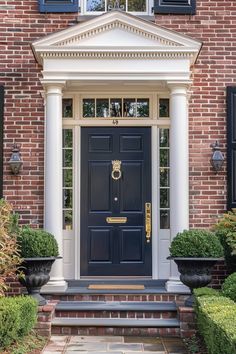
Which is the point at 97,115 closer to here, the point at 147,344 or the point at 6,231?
the point at 6,231

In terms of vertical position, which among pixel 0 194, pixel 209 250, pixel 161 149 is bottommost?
pixel 209 250

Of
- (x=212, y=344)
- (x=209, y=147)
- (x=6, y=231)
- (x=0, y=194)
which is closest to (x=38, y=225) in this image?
(x=0, y=194)

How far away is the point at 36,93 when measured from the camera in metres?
8.49

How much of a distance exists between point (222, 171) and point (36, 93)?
121 inches

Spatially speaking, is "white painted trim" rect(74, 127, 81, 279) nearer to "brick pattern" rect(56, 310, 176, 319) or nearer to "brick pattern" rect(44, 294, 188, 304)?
"brick pattern" rect(44, 294, 188, 304)

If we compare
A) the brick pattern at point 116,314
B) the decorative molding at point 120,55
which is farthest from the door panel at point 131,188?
the brick pattern at point 116,314

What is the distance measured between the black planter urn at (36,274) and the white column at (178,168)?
5.79 feet

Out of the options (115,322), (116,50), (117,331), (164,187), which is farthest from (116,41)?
(117,331)

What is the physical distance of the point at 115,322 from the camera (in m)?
7.18

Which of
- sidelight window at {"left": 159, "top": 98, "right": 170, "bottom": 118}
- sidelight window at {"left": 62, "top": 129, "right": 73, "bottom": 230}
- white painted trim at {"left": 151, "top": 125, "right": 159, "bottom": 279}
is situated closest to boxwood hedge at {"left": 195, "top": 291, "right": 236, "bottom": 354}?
→ white painted trim at {"left": 151, "top": 125, "right": 159, "bottom": 279}

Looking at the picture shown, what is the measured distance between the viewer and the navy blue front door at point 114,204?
8.54m

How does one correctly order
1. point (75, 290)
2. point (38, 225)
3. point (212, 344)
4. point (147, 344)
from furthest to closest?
point (38, 225), point (75, 290), point (147, 344), point (212, 344)

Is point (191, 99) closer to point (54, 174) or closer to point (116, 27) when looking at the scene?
point (116, 27)

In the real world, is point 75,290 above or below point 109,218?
below
